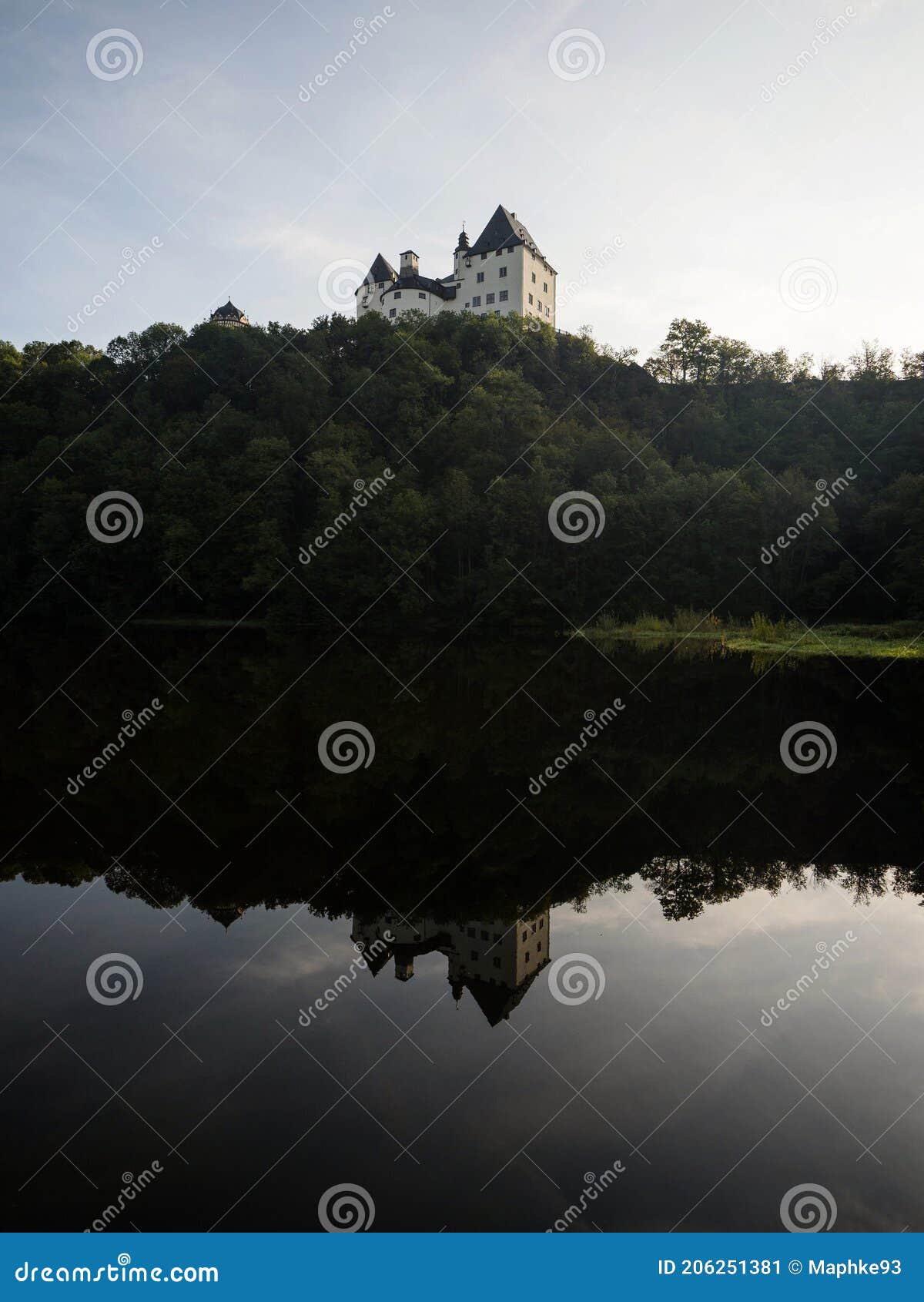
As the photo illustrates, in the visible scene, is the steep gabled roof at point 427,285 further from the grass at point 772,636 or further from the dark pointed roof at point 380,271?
the grass at point 772,636

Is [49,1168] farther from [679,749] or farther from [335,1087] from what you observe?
[679,749]

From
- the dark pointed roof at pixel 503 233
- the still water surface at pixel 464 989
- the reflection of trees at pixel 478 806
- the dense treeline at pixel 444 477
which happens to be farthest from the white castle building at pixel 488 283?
the still water surface at pixel 464 989

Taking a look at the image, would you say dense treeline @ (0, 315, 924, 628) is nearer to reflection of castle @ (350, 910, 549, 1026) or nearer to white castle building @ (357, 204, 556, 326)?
white castle building @ (357, 204, 556, 326)

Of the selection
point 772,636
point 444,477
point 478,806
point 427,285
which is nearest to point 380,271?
point 427,285

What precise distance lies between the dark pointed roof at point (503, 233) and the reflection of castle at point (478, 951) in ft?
304

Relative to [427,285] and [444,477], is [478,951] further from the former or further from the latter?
[427,285]

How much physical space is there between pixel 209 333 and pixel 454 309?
93.4 feet

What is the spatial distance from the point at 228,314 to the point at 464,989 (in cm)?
12109

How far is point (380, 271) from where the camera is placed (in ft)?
332

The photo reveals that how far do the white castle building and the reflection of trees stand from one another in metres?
73.2

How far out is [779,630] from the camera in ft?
136

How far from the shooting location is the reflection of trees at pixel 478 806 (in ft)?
27.8

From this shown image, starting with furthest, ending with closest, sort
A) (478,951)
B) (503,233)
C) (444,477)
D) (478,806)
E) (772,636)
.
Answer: (503,233) < (444,477) < (772,636) < (478,806) < (478,951)

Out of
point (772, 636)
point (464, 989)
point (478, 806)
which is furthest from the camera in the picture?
point (772, 636)
